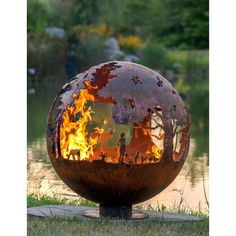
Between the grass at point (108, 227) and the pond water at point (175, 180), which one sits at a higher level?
the pond water at point (175, 180)

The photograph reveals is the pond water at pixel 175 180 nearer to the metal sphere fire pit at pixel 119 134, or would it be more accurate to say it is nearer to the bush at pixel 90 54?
the metal sphere fire pit at pixel 119 134

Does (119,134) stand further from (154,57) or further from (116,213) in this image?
(154,57)

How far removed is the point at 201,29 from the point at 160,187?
1338 inches

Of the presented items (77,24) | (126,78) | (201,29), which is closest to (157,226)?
(126,78)

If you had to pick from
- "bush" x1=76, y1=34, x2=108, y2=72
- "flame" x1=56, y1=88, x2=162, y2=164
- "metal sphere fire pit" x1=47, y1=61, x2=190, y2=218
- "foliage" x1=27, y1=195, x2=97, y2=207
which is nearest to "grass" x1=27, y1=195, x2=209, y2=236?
"metal sphere fire pit" x1=47, y1=61, x2=190, y2=218

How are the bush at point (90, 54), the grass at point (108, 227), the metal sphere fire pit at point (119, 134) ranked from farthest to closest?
the bush at point (90, 54) → the metal sphere fire pit at point (119, 134) → the grass at point (108, 227)

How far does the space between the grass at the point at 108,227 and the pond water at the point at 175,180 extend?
4.19 feet

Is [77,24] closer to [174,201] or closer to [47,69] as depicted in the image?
[47,69]

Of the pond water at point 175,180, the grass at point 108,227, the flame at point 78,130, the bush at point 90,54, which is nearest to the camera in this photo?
the grass at point 108,227

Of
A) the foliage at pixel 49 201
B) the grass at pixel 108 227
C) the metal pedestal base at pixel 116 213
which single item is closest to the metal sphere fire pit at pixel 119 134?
the metal pedestal base at pixel 116 213

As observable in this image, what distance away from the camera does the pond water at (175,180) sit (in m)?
9.73

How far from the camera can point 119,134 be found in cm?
762
